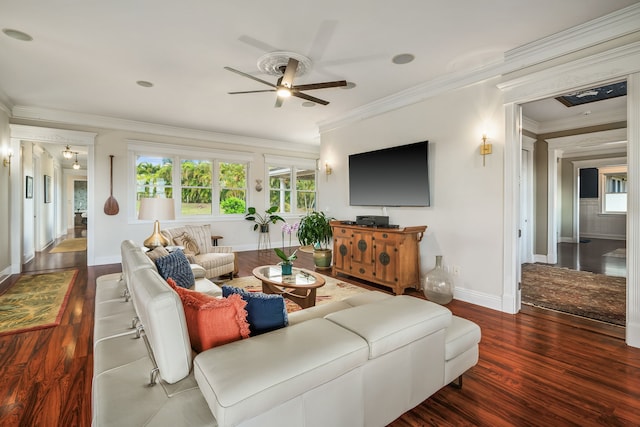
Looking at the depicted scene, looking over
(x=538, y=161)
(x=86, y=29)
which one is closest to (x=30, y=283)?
(x=86, y=29)

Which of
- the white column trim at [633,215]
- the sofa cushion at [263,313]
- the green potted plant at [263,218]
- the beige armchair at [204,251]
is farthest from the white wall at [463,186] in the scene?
the green potted plant at [263,218]

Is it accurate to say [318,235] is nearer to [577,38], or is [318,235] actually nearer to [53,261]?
[577,38]

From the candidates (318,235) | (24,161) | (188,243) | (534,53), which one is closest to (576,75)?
(534,53)

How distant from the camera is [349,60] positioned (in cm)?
342

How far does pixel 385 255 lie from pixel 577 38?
293 centimetres

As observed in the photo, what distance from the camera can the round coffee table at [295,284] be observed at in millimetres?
3021

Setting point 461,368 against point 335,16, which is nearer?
point 461,368

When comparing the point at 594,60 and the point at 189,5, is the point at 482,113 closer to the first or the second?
the point at 594,60

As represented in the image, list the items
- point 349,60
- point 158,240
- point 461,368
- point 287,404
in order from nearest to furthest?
point 287,404, point 461,368, point 349,60, point 158,240

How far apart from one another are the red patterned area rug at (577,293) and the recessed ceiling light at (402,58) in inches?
124

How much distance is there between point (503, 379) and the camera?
6.74 feet

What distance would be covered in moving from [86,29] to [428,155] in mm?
3945

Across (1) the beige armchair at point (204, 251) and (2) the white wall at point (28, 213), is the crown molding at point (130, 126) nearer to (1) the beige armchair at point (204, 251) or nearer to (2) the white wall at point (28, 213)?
(2) the white wall at point (28, 213)

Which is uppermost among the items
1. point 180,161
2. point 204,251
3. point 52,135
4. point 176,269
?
point 52,135
